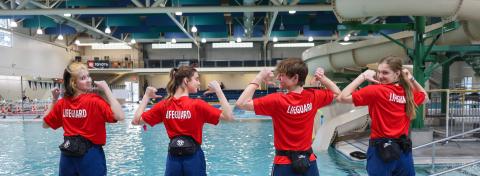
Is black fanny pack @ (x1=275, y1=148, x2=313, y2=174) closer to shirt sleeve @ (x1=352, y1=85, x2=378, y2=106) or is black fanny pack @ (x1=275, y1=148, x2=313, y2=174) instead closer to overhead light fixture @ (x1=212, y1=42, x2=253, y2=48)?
shirt sleeve @ (x1=352, y1=85, x2=378, y2=106)

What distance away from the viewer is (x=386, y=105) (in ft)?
10.3

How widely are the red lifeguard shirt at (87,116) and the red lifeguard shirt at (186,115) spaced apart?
1.47ft

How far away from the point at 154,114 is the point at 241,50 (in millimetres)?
38427

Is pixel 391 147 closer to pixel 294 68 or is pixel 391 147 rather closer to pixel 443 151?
pixel 294 68

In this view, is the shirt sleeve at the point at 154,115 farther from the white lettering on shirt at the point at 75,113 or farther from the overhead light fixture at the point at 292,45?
the overhead light fixture at the point at 292,45

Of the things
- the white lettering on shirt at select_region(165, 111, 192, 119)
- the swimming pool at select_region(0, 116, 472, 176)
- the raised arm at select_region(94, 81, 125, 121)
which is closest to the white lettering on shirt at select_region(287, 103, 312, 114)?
the white lettering on shirt at select_region(165, 111, 192, 119)

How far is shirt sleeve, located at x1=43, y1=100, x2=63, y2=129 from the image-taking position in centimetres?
316

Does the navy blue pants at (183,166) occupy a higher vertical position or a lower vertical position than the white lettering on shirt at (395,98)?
lower

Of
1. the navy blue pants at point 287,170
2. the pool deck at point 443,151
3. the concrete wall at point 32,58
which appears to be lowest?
the pool deck at point 443,151

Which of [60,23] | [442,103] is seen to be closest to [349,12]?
[442,103]

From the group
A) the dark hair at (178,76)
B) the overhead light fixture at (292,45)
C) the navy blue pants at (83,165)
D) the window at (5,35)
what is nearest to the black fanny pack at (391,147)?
the dark hair at (178,76)

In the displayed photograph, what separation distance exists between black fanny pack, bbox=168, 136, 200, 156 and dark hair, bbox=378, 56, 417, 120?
1786 millimetres

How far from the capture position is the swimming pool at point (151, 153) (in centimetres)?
771

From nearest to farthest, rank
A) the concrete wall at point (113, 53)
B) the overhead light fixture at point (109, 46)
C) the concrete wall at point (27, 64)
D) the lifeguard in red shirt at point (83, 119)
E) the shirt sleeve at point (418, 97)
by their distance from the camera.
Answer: the lifeguard in red shirt at point (83, 119) → the shirt sleeve at point (418, 97) → the concrete wall at point (27, 64) → the overhead light fixture at point (109, 46) → the concrete wall at point (113, 53)
